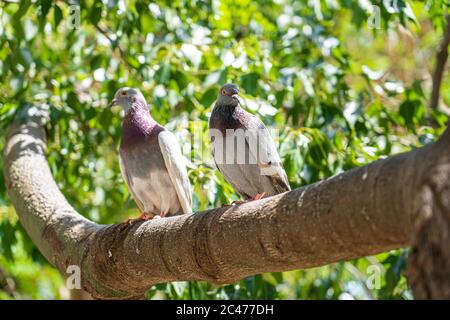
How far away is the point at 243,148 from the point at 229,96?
432mm

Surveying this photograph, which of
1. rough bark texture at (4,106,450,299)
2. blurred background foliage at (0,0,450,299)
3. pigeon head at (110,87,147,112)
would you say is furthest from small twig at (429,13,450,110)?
rough bark texture at (4,106,450,299)

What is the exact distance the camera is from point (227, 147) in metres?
5.04

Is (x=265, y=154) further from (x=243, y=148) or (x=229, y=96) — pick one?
(x=229, y=96)

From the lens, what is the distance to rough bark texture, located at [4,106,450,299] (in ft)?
7.79

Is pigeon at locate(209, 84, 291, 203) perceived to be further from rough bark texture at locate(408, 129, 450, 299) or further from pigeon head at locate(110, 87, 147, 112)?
rough bark texture at locate(408, 129, 450, 299)

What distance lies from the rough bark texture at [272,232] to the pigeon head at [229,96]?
53.0 inches

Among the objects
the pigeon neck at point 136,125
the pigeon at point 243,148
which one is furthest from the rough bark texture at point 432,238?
the pigeon neck at point 136,125

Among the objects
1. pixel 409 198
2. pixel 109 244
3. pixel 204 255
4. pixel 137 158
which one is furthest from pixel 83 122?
pixel 409 198

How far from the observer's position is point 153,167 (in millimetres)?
5164

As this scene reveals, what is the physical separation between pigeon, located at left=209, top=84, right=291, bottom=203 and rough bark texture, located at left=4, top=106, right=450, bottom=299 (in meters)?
1.15
